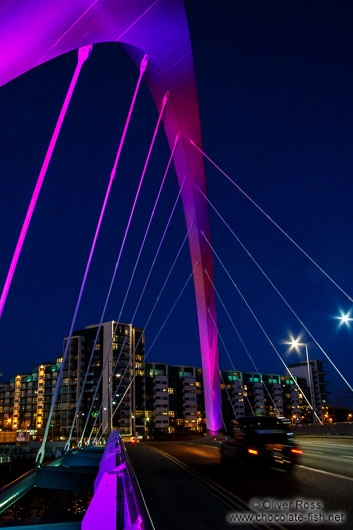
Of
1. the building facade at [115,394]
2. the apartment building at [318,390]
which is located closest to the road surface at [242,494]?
the building facade at [115,394]

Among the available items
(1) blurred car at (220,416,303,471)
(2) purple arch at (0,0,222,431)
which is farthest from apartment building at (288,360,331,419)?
(1) blurred car at (220,416,303,471)

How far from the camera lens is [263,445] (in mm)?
12375

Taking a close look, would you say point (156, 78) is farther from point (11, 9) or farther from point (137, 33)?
point (11, 9)

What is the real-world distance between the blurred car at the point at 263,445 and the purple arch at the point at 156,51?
10.9 metres

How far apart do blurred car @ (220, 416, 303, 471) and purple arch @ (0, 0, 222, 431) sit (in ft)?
35.9

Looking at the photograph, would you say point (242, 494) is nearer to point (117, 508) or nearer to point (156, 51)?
point (117, 508)

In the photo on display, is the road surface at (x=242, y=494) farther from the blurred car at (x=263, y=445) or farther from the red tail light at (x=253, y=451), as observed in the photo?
the red tail light at (x=253, y=451)

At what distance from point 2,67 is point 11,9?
773 millimetres

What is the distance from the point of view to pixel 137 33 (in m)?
15.8

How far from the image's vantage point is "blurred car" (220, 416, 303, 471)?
12227 millimetres

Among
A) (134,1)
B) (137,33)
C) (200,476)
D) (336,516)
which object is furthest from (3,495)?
(137,33)

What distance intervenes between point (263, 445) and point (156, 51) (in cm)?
1531

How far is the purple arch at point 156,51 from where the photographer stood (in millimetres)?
6445

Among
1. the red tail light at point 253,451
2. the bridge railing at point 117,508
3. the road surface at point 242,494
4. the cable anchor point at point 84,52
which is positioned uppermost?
the cable anchor point at point 84,52
